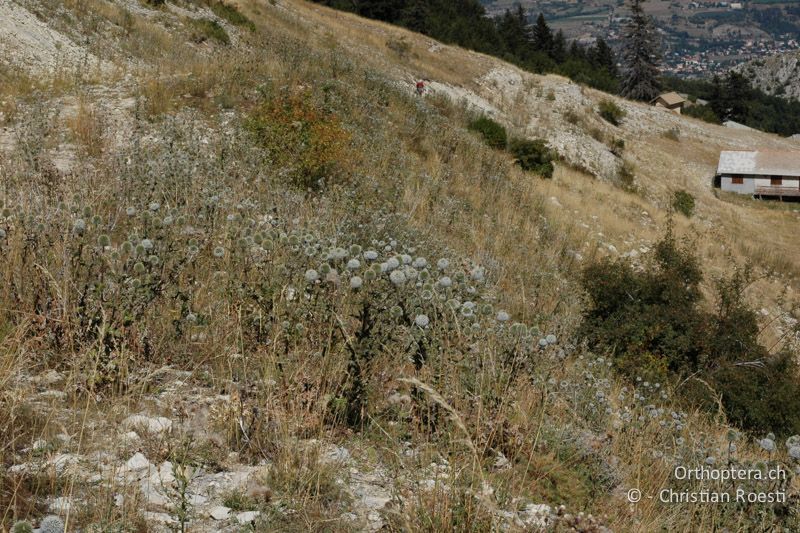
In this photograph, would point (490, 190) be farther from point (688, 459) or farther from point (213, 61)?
point (688, 459)

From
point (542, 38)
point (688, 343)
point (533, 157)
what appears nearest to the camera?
point (688, 343)

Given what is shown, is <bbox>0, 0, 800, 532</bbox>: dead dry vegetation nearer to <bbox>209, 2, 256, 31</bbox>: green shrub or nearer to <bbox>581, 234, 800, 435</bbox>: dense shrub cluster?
<bbox>581, 234, 800, 435</bbox>: dense shrub cluster

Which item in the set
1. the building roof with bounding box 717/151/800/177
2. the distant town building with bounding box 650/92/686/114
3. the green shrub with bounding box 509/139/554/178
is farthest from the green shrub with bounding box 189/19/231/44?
the distant town building with bounding box 650/92/686/114

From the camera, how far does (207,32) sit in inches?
688

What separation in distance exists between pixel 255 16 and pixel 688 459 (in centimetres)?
2742

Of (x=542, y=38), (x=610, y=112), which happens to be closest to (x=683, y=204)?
(x=610, y=112)

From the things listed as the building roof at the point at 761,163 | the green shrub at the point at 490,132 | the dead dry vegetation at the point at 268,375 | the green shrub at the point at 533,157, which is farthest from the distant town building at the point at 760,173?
the dead dry vegetation at the point at 268,375

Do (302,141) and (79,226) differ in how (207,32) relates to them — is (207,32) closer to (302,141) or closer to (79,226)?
(302,141)

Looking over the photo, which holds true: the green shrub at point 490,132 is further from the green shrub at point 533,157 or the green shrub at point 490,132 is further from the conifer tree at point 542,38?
the conifer tree at point 542,38

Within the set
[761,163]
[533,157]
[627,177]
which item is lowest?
[627,177]

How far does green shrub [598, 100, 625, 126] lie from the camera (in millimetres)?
39062

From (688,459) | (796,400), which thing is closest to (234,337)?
(688,459)

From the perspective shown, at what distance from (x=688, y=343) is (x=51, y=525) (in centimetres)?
854

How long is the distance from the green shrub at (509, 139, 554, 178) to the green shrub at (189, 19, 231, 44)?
9.51 m
